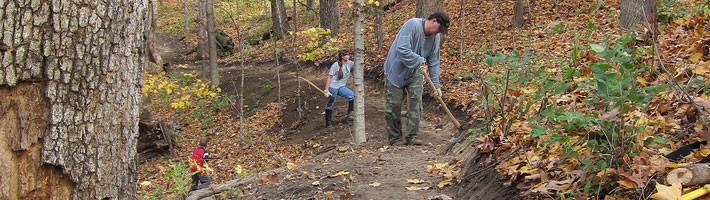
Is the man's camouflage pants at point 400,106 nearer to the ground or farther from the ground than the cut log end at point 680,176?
nearer to the ground

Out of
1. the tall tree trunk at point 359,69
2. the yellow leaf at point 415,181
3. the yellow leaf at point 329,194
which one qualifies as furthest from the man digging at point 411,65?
the yellow leaf at point 329,194

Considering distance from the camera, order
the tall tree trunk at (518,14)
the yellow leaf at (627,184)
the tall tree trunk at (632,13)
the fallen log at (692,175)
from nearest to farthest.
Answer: the fallen log at (692,175)
the yellow leaf at (627,184)
the tall tree trunk at (632,13)
the tall tree trunk at (518,14)

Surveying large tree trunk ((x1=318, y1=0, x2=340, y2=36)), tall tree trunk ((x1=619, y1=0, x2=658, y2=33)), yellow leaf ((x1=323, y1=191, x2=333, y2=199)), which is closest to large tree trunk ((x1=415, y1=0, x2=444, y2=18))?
tall tree trunk ((x1=619, y1=0, x2=658, y2=33))

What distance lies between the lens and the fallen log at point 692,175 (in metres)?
2.27

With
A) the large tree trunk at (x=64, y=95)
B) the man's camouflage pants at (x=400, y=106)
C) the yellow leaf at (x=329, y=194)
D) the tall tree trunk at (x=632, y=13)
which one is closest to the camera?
the large tree trunk at (x=64, y=95)

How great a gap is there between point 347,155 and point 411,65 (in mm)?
1677

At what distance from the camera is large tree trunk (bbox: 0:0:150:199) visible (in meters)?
2.12

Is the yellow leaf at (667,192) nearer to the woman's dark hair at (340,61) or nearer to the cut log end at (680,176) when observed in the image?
the cut log end at (680,176)

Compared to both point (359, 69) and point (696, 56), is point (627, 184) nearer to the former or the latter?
point (696, 56)

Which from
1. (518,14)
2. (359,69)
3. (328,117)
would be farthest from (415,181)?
(518,14)

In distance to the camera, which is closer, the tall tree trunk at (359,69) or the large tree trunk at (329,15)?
the tall tree trunk at (359,69)

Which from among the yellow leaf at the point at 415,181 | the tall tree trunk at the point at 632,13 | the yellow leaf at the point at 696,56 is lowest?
the yellow leaf at the point at 415,181

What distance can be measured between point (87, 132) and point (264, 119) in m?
11.6

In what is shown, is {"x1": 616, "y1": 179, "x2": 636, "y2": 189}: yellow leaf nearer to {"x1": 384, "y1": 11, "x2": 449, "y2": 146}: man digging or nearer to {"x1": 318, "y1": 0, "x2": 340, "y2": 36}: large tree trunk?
{"x1": 384, "y1": 11, "x2": 449, "y2": 146}: man digging
